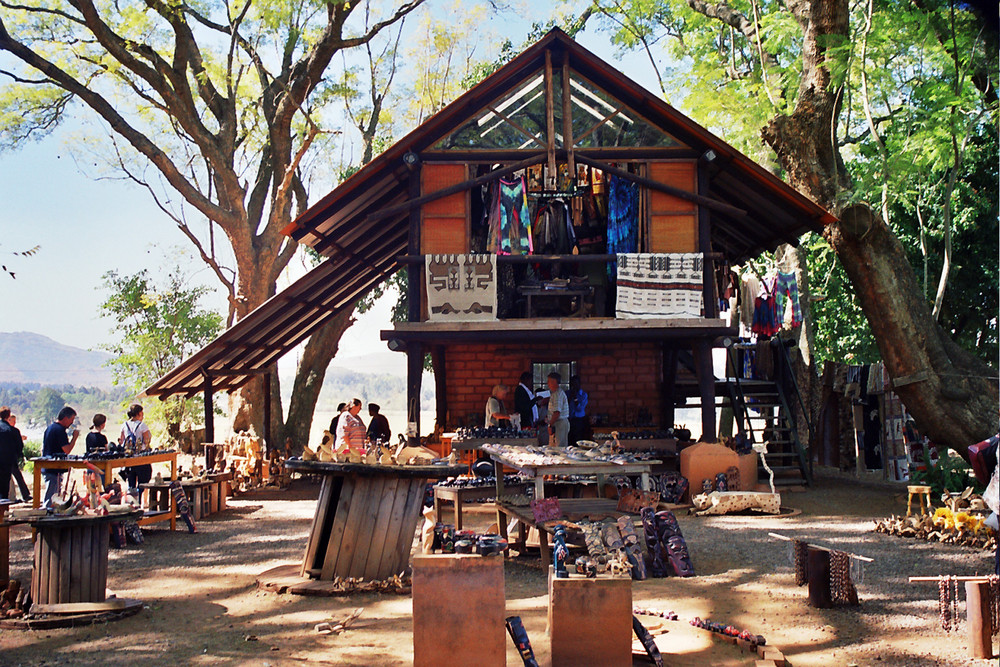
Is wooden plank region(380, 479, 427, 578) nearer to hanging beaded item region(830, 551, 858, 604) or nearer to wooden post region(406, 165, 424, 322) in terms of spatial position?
hanging beaded item region(830, 551, 858, 604)

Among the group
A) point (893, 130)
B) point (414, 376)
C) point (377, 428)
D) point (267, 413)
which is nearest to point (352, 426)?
point (414, 376)

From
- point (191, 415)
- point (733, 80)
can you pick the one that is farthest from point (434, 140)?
point (191, 415)

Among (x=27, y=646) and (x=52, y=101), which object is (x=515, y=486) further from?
(x=52, y=101)

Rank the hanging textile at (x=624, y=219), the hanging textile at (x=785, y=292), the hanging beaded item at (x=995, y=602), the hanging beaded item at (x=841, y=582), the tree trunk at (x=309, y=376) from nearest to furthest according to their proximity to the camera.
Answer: the hanging beaded item at (x=995, y=602) < the hanging beaded item at (x=841, y=582) < the hanging textile at (x=624, y=219) < the hanging textile at (x=785, y=292) < the tree trunk at (x=309, y=376)

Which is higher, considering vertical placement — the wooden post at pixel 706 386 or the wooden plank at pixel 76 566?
the wooden post at pixel 706 386

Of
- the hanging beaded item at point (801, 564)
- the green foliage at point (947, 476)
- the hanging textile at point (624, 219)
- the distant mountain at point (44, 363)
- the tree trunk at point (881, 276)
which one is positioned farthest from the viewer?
the distant mountain at point (44, 363)

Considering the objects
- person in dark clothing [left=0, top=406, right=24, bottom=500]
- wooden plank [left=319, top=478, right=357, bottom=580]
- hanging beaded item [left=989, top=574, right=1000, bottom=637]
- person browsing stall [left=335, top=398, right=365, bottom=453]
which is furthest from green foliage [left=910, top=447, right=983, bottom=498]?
person in dark clothing [left=0, top=406, right=24, bottom=500]

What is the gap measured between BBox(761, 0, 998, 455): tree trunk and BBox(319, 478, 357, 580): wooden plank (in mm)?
9759

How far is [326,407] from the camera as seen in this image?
113625mm

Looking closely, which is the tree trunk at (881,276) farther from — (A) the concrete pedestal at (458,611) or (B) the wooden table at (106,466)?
(B) the wooden table at (106,466)

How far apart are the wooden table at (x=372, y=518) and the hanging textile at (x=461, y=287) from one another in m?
6.28

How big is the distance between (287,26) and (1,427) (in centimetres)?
1332

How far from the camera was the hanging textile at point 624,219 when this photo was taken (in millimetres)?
14867

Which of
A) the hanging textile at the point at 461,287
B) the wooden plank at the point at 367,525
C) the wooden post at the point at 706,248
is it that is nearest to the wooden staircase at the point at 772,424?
the wooden post at the point at 706,248
